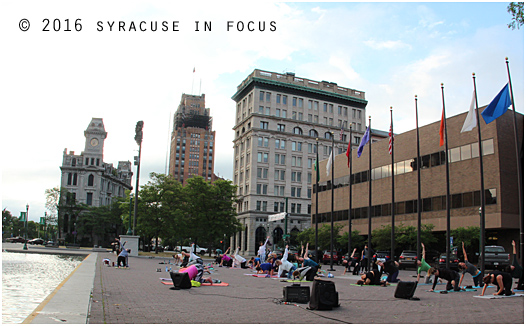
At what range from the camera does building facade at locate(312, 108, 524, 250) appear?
4019 centimetres

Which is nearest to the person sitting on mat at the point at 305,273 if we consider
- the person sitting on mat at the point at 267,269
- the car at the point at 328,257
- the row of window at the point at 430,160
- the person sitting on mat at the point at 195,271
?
the person sitting on mat at the point at 267,269

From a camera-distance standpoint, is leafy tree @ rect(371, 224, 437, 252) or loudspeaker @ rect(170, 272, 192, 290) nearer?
loudspeaker @ rect(170, 272, 192, 290)

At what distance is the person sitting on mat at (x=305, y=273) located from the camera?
2103 cm

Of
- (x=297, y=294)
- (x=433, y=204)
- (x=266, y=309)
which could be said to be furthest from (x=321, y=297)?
(x=433, y=204)

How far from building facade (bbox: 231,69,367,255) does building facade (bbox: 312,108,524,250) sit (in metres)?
36.4

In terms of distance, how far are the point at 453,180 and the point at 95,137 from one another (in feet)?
321

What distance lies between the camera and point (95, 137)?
118 meters

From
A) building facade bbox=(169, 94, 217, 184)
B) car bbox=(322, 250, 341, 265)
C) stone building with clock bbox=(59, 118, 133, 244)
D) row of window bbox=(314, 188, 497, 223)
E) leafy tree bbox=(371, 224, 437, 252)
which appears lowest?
car bbox=(322, 250, 341, 265)

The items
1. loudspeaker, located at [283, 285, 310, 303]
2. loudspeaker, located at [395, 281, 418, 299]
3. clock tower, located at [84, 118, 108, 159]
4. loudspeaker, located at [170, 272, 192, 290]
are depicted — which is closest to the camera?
loudspeaker, located at [283, 285, 310, 303]

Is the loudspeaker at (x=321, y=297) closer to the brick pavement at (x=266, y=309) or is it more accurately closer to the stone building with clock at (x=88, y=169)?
the brick pavement at (x=266, y=309)

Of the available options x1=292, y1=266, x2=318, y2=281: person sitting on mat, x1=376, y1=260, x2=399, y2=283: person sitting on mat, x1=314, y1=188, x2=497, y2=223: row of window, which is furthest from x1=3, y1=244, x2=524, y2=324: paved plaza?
x1=314, y1=188, x2=497, y2=223: row of window

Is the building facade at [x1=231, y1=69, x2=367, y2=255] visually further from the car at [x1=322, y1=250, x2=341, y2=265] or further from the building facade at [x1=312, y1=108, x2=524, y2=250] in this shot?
the car at [x1=322, y1=250, x2=341, y2=265]

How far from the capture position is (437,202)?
46.2 m

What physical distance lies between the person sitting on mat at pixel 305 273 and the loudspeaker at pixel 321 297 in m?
10.1
